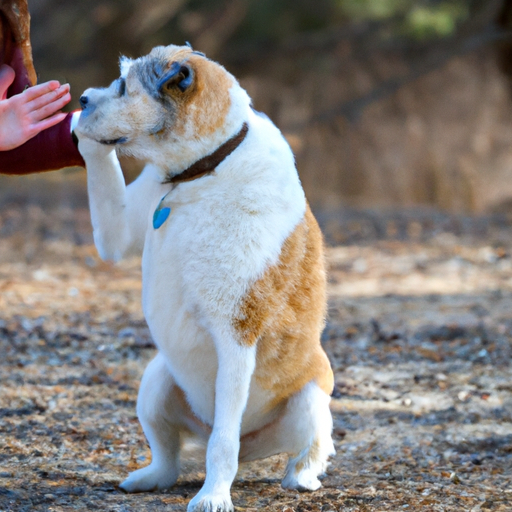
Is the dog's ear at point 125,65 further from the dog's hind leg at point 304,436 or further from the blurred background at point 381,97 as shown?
the blurred background at point 381,97

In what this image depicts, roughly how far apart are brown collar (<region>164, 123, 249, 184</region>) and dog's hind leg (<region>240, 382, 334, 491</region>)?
965 mm

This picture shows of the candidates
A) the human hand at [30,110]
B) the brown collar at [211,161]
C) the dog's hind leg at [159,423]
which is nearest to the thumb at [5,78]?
the human hand at [30,110]

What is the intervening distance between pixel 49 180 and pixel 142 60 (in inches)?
370

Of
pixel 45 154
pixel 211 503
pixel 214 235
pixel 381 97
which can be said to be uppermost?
pixel 45 154

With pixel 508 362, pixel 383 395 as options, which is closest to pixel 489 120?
pixel 508 362

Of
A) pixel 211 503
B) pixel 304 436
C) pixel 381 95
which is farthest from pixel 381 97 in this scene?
pixel 211 503

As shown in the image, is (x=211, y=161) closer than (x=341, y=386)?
Yes

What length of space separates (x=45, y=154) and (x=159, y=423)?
4.10 feet

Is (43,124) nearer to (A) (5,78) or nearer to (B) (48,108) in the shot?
(B) (48,108)

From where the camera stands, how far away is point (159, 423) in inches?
125

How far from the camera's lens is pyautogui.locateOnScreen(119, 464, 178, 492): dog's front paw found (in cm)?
310

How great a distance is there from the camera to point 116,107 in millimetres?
2758

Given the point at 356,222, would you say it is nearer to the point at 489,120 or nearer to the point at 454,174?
the point at 454,174

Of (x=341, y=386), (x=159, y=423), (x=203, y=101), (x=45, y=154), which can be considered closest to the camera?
(x=203, y=101)
